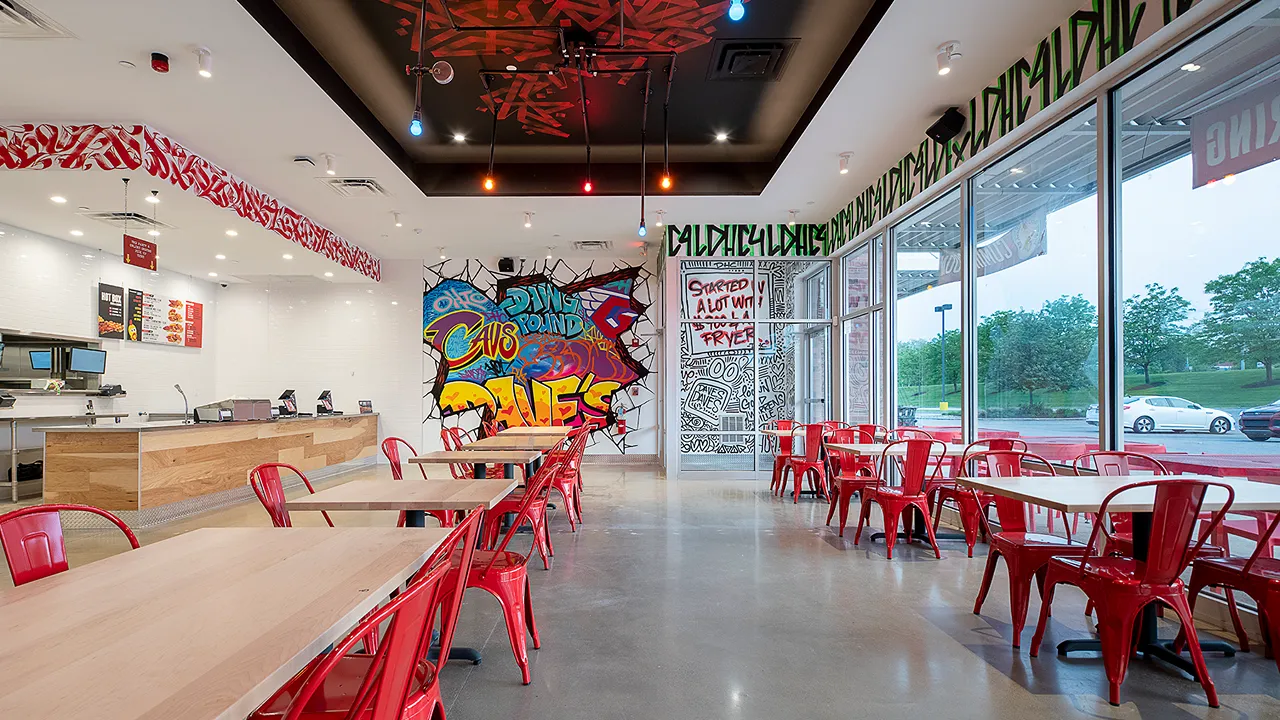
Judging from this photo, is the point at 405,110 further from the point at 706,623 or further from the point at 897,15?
the point at 706,623

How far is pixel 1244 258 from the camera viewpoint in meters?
3.29

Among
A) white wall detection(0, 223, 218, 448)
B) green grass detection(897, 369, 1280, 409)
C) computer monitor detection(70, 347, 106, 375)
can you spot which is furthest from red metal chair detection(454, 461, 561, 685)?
computer monitor detection(70, 347, 106, 375)

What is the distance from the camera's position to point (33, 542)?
6.08ft

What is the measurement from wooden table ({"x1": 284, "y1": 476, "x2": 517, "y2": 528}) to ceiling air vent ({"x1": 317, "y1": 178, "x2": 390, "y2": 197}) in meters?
4.92

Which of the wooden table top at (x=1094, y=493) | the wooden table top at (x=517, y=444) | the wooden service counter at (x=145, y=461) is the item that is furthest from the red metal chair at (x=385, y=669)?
the wooden service counter at (x=145, y=461)

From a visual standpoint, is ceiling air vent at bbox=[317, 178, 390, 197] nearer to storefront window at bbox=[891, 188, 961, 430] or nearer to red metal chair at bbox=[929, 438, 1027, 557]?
storefront window at bbox=[891, 188, 961, 430]

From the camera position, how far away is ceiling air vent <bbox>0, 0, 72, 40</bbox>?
3.85m

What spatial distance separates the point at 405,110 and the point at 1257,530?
272 inches

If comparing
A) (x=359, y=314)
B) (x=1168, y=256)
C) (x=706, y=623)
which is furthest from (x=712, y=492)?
(x=359, y=314)

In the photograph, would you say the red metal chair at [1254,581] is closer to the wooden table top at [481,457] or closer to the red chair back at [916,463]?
the red chair back at [916,463]

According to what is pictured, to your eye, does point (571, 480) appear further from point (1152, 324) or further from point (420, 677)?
point (1152, 324)

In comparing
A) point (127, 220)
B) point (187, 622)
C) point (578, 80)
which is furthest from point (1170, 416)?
point (127, 220)

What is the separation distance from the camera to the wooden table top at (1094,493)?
257cm

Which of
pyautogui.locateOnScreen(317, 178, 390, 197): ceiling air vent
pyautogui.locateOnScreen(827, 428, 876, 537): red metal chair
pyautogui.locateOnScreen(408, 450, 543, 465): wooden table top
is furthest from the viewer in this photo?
pyautogui.locateOnScreen(317, 178, 390, 197): ceiling air vent
